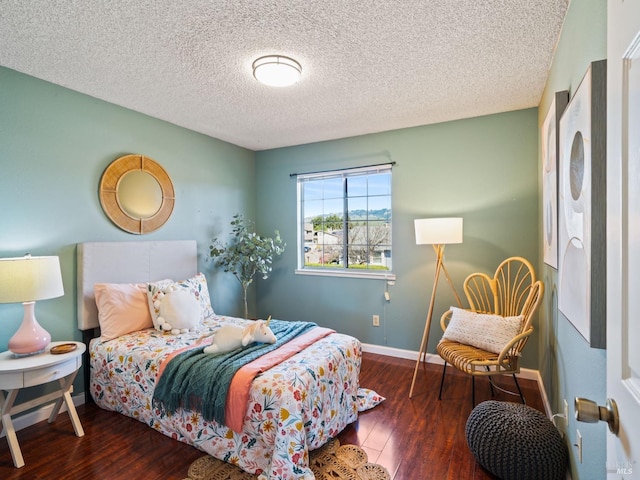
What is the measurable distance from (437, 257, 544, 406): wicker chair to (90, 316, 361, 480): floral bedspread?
772 mm

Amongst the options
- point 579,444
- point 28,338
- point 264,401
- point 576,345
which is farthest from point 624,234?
point 28,338

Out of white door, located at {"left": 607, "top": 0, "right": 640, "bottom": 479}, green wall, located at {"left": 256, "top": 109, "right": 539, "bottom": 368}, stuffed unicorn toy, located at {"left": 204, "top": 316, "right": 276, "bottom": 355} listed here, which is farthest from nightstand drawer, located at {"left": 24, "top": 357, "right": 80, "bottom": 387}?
white door, located at {"left": 607, "top": 0, "right": 640, "bottom": 479}

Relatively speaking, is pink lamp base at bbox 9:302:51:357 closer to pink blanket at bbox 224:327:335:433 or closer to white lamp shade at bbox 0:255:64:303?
white lamp shade at bbox 0:255:64:303

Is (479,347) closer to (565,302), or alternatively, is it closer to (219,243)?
(565,302)

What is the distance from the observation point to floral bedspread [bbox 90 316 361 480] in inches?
67.2

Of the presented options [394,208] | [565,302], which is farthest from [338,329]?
[565,302]

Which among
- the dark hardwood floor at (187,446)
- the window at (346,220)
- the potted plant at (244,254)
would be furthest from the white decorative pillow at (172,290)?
the window at (346,220)

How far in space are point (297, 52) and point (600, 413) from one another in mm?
2190

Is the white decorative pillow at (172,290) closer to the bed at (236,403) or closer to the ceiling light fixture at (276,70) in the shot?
the bed at (236,403)

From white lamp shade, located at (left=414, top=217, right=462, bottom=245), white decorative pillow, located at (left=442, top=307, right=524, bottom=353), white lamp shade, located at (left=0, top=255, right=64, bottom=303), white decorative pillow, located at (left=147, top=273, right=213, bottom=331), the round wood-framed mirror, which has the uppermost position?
the round wood-framed mirror

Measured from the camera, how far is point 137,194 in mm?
3002

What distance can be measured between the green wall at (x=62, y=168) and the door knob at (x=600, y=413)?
306 centimetres

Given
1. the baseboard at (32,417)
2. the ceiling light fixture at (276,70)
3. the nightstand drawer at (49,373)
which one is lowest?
the baseboard at (32,417)

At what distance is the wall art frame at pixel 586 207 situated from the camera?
3.59 ft
